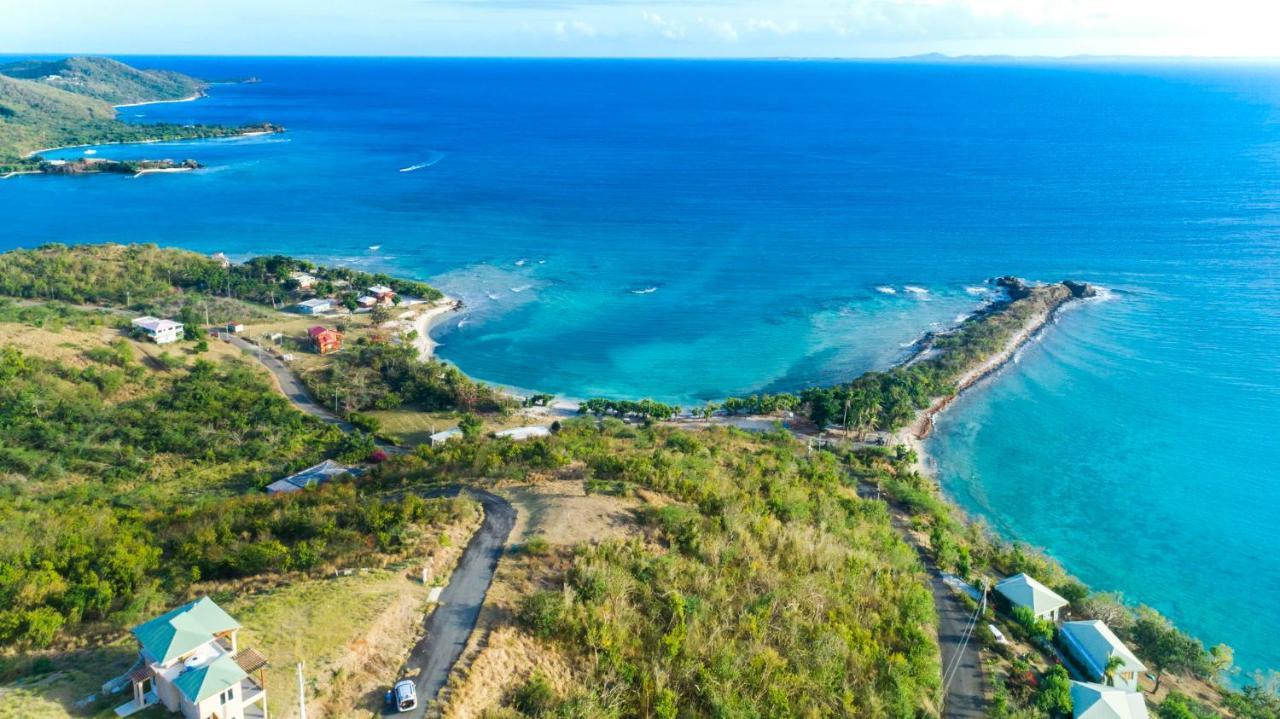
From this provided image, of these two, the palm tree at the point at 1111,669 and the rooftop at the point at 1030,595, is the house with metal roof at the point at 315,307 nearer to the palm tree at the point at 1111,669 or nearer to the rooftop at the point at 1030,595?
the rooftop at the point at 1030,595

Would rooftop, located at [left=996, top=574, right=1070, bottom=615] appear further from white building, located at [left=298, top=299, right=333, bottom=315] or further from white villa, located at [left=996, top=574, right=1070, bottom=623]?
white building, located at [left=298, top=299, right=333, bottom=315]

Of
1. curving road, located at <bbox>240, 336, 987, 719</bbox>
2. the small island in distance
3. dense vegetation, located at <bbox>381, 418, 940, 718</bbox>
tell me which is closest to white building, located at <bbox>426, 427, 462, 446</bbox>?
dense vegetation, located at <bbox>381, 418, 940, 718</bbox>

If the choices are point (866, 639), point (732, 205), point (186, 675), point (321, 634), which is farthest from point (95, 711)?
point (732, 205)

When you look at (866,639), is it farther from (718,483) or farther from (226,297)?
(226,297)

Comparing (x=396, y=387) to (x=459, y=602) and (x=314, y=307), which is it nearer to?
(x=314, y=307)

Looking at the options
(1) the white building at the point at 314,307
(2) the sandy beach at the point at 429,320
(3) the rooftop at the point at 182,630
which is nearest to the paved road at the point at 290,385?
(1) the white building at the point at 314,307

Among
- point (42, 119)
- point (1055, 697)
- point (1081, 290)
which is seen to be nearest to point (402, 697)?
point (1055, 697)
